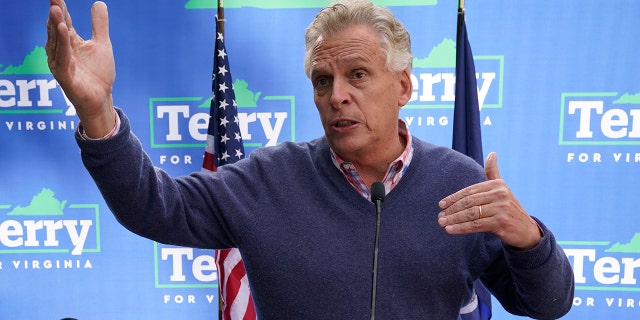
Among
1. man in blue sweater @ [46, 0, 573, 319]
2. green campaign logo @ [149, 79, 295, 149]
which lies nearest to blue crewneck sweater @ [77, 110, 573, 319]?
man in blue sweater @ [46, 0, 573, 319]

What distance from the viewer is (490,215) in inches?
35.0

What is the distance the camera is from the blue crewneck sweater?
3.30 ft

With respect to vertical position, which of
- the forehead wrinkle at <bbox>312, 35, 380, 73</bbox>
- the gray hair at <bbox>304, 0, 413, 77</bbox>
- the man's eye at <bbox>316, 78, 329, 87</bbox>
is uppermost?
the gray hair at <bbox>304, 0, 413, 77</bbox>

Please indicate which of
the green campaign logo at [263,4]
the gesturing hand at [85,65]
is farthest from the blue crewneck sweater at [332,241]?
the green campaign logo at [263,4]

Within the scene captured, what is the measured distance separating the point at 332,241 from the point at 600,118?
1.90 m

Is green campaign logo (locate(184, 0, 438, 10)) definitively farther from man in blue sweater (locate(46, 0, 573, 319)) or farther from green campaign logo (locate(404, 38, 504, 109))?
man in blue sweater (locate(46, 0, 573, 319))

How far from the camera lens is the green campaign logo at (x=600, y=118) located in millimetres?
2383

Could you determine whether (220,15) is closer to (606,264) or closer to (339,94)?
(339,94)

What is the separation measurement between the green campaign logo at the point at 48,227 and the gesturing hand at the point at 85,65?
1848 mm

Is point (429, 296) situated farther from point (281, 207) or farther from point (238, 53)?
point (238, 53)

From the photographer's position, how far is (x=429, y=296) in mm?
1042

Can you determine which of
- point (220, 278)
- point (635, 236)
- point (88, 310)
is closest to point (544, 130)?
point (635, 236)

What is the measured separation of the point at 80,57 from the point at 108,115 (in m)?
0.12

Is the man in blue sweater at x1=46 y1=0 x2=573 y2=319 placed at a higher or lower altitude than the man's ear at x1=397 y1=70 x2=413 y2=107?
lower
